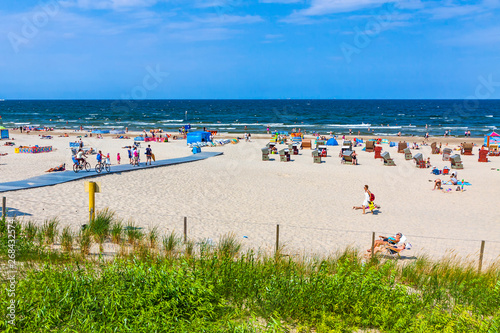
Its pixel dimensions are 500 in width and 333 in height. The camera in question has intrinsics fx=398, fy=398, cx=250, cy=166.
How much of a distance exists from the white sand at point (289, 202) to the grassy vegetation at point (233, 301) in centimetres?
339

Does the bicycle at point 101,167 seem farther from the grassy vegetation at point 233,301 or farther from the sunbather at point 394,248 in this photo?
the sunbather at point 394,248

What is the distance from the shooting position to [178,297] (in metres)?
5.10

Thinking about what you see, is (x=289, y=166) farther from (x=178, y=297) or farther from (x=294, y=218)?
(x=178, y=297)

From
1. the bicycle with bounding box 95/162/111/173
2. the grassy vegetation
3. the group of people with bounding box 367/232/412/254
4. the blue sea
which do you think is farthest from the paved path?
the blue sea

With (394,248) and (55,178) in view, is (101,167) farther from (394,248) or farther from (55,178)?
(394,248)

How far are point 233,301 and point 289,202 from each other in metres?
9.54

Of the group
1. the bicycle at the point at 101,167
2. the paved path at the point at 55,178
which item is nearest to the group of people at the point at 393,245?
the paved path at the point at 55,178

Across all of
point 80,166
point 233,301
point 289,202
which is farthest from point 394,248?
point 80,166

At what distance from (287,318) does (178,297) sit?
1.46 m

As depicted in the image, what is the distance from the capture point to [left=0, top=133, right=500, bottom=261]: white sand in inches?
421

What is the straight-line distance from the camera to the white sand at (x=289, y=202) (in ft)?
35.1

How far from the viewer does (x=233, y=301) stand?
5.52 meters

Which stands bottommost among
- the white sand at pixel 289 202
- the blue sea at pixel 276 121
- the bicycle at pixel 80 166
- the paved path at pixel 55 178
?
A: the white sand at pixel 289 202

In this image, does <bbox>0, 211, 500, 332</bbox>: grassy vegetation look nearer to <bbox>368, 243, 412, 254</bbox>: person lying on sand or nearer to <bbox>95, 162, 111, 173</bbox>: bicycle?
<bbox>368, 243, 412, 254</bbox>: person lying on sand
